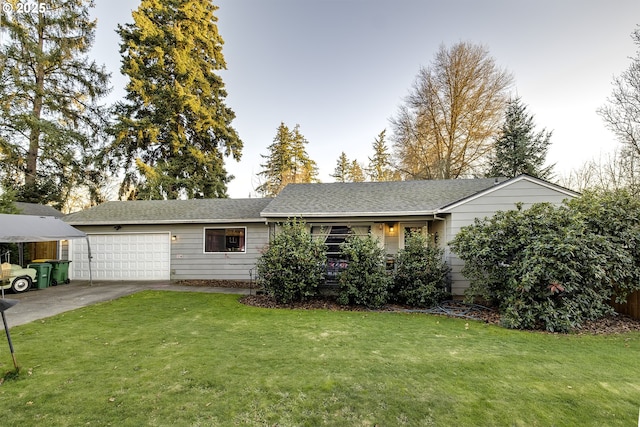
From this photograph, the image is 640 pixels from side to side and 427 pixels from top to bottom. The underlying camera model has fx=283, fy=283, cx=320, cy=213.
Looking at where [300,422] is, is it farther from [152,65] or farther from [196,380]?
[152,65]

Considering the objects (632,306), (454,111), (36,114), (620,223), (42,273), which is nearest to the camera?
(620,223)

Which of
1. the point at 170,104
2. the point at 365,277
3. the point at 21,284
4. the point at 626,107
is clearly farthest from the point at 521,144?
the point at 21,284

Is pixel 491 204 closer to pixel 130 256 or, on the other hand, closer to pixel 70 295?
pixel 70 295

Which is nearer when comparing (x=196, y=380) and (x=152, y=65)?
(x=196, y=380)

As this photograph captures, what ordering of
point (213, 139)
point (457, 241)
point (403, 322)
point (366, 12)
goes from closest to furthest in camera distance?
1. point (403, 322)
2. point (457, 241)
3. point (366, 12)
4. point (213, 139)

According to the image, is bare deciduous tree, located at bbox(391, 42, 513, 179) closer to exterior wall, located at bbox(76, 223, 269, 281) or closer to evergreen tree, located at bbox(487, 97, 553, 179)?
evergreen tree, located at bbox(487, 97, 553, 179)

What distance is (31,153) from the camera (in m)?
15.5

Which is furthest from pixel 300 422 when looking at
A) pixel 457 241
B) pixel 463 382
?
pixel 457 241

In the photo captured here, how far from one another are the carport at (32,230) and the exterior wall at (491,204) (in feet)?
40.3

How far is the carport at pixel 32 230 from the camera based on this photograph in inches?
322

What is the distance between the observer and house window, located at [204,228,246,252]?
→ 11.0 m

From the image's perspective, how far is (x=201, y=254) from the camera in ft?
36.6

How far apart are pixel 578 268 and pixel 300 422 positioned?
20.5 ft

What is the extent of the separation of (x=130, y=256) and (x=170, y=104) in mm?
10219
